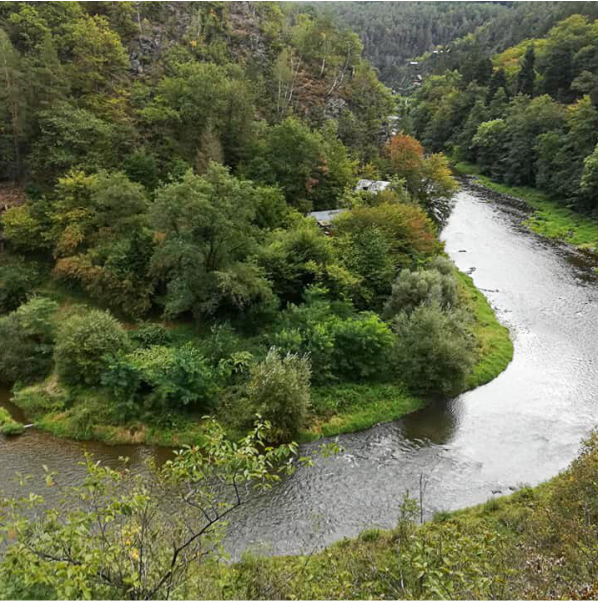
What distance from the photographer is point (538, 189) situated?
66.2 meters

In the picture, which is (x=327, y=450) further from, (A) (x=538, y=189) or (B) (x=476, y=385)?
(A) (x=538, y=189)

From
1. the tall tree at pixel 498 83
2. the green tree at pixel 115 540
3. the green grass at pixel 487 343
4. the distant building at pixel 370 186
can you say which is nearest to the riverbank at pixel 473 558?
the green tree at pixel 115 540

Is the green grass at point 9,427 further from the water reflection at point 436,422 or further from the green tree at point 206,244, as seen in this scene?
the water reflection at point 436,422

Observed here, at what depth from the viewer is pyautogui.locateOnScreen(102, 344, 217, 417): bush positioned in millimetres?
22953

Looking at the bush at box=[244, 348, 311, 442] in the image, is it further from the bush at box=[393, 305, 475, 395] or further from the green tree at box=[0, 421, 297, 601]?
the green tree at box=[0, 421, 297, 601]

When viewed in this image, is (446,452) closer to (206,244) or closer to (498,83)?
(206,244)

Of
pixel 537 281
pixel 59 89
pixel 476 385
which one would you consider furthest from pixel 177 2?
Result: pixel 476 385

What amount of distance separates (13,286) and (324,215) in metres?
22.9

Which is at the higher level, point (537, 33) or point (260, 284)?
point (537, 33)

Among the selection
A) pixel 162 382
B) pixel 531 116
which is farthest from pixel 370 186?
pixel 531 116

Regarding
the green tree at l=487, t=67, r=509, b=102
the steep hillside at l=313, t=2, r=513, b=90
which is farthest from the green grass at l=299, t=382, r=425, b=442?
the steep hillside at l=313, t=2, r=513, b=90

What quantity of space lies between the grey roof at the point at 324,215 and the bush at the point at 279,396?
55.9 feet

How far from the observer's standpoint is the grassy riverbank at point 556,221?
49.1 meters

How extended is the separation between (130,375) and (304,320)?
9.66 metres
